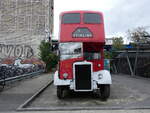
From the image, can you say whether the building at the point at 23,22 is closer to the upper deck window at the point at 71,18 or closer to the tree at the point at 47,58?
the tree at the point at 47,58

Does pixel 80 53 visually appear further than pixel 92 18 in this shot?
No

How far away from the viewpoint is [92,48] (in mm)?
10742

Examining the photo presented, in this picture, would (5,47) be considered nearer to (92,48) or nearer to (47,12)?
(47,12)

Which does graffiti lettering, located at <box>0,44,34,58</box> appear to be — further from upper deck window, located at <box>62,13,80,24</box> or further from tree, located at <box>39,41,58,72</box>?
upper deck window, located at <box>62,13,80,24</box>

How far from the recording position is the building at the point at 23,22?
51.2m

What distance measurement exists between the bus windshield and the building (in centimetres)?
4145

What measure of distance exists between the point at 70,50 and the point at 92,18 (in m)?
1.90

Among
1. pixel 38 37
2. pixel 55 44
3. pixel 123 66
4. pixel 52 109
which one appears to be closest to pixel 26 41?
pixel 38 37

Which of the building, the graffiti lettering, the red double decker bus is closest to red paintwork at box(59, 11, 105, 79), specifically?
the red double decker bus

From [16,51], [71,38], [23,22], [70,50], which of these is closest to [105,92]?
[70,50]

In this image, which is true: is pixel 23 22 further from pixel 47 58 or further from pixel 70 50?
Answer: pixel 70 50

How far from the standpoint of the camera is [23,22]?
53.3m

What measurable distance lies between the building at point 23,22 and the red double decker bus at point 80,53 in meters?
41.4

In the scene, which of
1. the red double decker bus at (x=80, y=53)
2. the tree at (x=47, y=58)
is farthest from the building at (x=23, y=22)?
the red double decker bus at (x=80, y=53)
